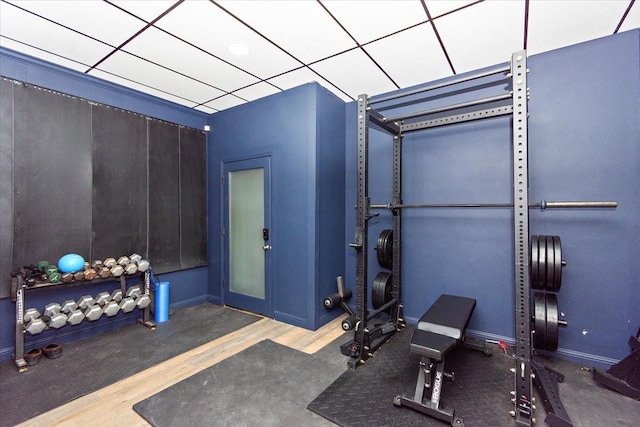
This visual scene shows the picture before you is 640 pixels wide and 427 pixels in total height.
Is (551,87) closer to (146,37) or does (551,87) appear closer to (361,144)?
(361,144)

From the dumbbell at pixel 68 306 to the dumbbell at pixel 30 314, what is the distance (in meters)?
0.19

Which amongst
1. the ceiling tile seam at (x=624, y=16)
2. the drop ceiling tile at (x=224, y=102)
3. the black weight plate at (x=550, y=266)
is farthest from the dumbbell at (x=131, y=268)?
the ceiling tile seam at (x=624, y=16)

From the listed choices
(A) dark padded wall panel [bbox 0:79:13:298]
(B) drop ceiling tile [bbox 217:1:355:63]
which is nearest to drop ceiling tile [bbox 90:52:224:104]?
(A) dark padded wall panel [bbox 0:79:13:298]

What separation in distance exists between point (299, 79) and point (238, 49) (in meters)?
0.89

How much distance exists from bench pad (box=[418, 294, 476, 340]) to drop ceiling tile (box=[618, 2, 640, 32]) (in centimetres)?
273

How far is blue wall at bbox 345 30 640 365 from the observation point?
2.59 meters

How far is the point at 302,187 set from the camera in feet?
12.2

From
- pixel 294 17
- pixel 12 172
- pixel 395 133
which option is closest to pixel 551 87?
pixel 395 133

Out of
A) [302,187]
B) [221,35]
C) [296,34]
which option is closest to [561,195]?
[302,187]

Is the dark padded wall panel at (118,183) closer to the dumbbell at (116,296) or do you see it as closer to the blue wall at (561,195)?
the dumbbell at (116,296)

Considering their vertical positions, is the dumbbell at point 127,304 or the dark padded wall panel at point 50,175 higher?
the dark padded wall panel at point 50,175

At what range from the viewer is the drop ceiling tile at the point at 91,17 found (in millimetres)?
2232

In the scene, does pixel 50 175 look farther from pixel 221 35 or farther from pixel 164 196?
pixel 221 35

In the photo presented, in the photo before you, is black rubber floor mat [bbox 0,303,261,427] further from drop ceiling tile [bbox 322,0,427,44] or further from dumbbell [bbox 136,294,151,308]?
drop ceiling tile [bbox 322,0,427,44]
